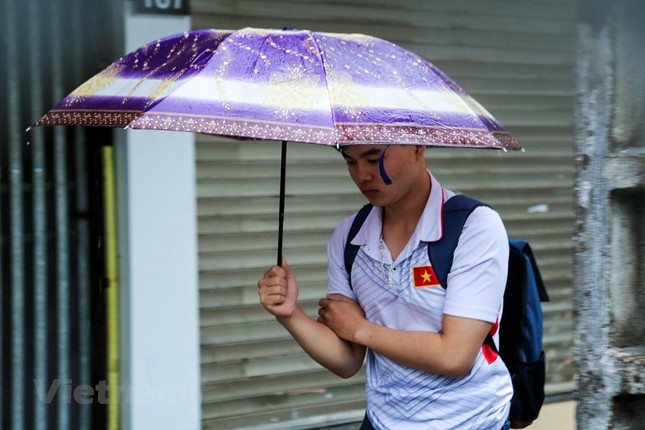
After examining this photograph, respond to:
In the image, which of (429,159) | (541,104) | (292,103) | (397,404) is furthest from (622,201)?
(541,104)

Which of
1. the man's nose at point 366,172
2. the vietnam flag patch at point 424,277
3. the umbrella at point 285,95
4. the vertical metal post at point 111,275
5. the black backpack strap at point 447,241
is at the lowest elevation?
the vertical metal post at point 111,275

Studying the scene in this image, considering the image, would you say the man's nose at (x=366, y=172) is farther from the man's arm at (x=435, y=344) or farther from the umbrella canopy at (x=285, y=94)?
the man's arm at (x=435, y=344)

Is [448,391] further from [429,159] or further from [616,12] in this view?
[429,159]

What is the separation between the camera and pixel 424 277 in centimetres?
273

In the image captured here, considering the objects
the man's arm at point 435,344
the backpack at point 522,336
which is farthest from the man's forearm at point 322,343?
the backpack at point 522,336

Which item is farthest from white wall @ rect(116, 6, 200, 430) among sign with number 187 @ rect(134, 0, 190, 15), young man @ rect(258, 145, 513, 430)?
young man @ rect(258, 145, 513, 430)

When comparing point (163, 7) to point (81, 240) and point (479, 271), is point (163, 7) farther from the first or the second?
point (479, 271)

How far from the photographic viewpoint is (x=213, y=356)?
5.46 metres

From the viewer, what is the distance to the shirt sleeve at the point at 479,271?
8.64 feet

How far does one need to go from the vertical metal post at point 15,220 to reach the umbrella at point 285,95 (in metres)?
2.13

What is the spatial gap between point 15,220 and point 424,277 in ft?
9.16

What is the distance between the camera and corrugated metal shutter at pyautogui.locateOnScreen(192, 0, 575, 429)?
5.47 m

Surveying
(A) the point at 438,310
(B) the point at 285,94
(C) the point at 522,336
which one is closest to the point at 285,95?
(B) the point at 285,94

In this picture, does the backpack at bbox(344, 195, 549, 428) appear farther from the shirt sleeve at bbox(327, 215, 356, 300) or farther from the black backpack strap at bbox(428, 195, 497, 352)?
the black backpack strap at bbox(428, 195, 497, 352)
